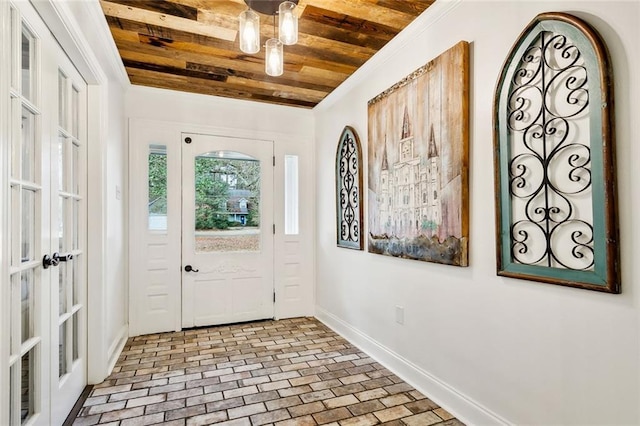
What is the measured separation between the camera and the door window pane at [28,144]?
4.95 ft

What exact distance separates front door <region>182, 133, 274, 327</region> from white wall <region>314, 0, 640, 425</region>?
1.30 metres

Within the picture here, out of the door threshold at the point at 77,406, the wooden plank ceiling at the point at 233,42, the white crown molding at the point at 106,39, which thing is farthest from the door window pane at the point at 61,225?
the wooden plank ceiling at the point at 233,42

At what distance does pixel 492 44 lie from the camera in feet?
6.01

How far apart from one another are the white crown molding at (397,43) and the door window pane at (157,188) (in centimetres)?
184

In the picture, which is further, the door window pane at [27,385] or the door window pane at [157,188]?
the door window pane at [157,188]

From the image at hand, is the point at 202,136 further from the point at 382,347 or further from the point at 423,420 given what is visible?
the point at 423,420

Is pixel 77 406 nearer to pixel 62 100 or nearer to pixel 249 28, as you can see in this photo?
pixel 62 100

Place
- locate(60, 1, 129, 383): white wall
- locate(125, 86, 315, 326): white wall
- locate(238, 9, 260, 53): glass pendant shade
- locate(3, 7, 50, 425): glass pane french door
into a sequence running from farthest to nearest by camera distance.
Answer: locate(125, 86, 315, 326): white wall, locate(60, 1, 129, 383): white wall, locate(238, 9, 260, 53): glass pendant shade, locate(3, 7, 50, 425): glass pane french door

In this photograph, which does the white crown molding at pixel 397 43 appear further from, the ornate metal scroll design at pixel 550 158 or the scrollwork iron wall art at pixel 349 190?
the ornate metal scroll design at pixel 550 158

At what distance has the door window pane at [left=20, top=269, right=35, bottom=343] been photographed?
4.87 ft

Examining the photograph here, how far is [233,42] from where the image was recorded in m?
2.56

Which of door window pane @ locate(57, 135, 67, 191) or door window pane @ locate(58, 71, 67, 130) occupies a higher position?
door window pane @ locate(58, 71, 67, 130)

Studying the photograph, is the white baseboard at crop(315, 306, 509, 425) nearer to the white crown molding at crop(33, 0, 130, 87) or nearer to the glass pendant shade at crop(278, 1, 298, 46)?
the glass pendant shade at crop(278, 1, 298, 46)

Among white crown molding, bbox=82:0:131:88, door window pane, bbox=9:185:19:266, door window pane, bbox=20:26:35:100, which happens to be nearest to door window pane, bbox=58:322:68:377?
door window pane, bbox=9:185:19:266
